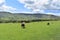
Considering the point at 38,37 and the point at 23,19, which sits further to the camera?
the point at 23,19

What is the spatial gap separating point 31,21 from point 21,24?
2.50 feet

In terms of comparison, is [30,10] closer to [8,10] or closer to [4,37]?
[8,10]

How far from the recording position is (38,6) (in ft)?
22.0

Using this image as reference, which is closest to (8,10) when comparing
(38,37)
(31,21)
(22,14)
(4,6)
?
(4,6)

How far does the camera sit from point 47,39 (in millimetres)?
5637

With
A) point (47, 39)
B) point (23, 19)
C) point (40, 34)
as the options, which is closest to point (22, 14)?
point (23, 19)

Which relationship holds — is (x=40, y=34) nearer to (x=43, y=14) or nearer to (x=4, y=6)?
(x=43, y=14)

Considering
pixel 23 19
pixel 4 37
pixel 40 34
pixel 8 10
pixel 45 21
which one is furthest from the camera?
pixel 45 21

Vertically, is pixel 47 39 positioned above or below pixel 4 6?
below

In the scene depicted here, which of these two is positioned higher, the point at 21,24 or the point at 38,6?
the point at 38,6

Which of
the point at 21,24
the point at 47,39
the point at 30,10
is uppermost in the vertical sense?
the point at 30,10

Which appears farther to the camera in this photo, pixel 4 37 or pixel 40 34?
pixel 40 34

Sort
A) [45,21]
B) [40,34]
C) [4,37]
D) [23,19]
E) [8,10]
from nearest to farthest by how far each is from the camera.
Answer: [4,37] < [40,34] < [8,10] < [23,19] < [45,21]

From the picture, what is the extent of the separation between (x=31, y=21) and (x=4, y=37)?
6.63 ft
